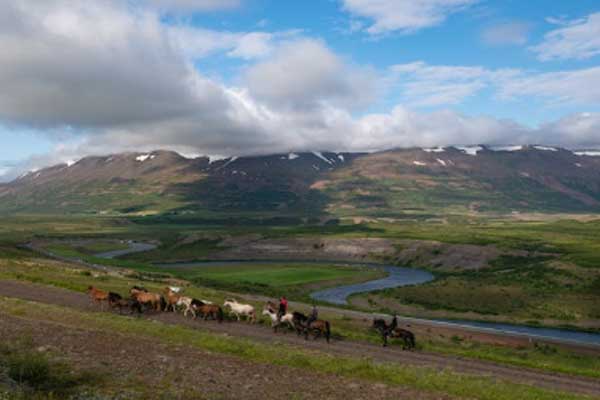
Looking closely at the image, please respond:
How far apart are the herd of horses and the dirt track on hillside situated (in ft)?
3.53

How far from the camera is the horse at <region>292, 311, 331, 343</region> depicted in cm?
3900

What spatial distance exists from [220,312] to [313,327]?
30.1 feet

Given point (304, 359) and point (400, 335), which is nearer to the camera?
point (304, 359)

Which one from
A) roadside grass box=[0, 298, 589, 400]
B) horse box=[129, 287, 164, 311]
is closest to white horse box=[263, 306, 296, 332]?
roadside grass box=[0, 298, 589, 400]

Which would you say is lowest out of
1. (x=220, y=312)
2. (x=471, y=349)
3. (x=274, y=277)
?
(x=274, y=277)

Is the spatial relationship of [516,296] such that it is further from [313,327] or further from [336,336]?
[313,327]

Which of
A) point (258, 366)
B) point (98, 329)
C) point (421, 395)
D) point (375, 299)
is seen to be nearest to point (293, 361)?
point (258, 366)

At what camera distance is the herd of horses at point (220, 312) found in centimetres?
3984

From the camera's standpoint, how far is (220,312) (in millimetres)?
44250

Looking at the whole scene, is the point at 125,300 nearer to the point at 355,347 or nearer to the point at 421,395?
the point at 355,347

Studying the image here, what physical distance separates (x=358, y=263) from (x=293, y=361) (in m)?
145

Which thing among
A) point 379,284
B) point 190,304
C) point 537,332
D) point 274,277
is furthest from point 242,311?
point 274,277

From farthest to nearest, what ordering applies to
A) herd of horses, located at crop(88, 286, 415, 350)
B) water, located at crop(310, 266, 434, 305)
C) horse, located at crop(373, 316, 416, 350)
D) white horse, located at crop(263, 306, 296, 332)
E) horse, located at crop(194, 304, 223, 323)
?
water, located at crop(310, 266, 434, 305)
horse, located at crop(194, 304, 223, 323)
white horse, located at crop(263, 306, 296, 332)
herd of horses, located at crop(88, 286, 415, 350)
horse, located at crop(373, 316, 416, 350)

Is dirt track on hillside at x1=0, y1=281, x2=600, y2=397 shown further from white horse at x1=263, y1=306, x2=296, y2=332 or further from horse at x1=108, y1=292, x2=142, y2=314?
horse at x1=108, y1=292, x2=142, y2=314
